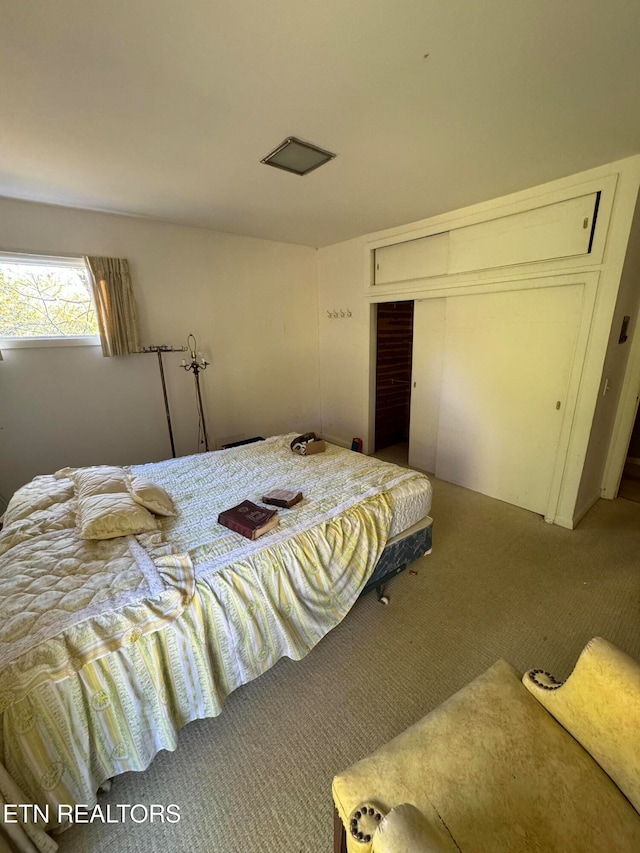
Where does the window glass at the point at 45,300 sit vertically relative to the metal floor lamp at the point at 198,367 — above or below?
above

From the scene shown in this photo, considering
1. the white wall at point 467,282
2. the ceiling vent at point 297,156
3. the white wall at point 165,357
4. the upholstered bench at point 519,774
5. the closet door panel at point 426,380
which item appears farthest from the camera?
the closet door panel at point 426,380

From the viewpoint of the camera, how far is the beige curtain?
2.90 m

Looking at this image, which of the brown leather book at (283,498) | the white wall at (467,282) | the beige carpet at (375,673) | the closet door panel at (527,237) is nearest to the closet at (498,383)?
the white wall at (467,282)

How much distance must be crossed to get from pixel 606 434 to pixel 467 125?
8.80ft

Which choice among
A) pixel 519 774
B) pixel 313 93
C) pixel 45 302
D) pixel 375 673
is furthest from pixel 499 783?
pixel 45 302

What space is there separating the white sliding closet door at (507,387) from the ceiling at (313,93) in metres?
0.90

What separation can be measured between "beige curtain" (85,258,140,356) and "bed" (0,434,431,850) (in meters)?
1.44

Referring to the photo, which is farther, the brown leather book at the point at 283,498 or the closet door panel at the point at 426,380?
the closet door panel at the point at 426,380

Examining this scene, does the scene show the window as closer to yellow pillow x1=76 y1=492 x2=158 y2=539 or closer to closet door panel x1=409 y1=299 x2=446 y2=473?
yellow pillow x1=76 y1=492 x2=158 y2=539

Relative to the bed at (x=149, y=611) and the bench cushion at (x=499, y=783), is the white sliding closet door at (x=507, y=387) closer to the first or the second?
the bed at (x=149, y=611)

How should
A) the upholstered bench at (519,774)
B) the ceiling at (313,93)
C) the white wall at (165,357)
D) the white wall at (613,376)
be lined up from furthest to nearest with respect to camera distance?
the white wall at (165,357)
the white wall at (613,376)
the ceiling at (313,93)
the upholstered bench at (519,774)

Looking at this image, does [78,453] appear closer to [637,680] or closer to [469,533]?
[469,533]

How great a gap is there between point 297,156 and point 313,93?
22.1 inches

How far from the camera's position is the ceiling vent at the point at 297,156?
189 centimetres
